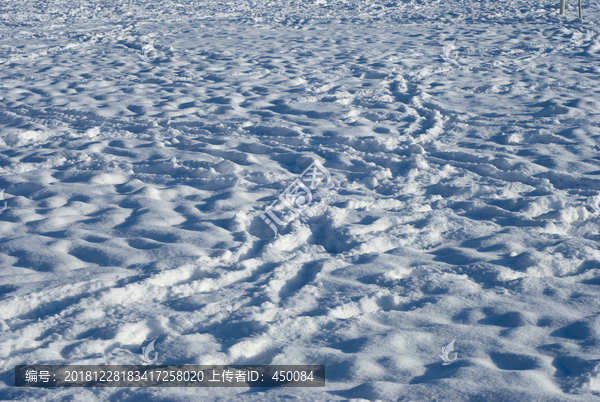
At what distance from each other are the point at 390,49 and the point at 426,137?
427cm

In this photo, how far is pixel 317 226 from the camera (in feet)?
11.4

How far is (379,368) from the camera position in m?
2.25

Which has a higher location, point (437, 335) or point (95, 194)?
point (95, 194)

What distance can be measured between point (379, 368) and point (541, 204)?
202 cm

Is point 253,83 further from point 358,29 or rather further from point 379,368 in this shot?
point 379,368

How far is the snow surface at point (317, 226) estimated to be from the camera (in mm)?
2324

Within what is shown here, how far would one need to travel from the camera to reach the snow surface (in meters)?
2.32

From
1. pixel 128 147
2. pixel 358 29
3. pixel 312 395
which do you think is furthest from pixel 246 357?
pixel 358 29

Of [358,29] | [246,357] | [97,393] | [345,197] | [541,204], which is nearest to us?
[97,393]

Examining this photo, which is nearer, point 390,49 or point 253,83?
point 253,83

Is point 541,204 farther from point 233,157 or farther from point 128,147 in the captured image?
point 128,147

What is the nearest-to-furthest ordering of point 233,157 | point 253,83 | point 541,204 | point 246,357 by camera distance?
point 246,357, point 541,204, point 233,157, point 253,83

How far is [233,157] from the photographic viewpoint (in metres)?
4.56

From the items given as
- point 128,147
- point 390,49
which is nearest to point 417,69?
point 390,49
